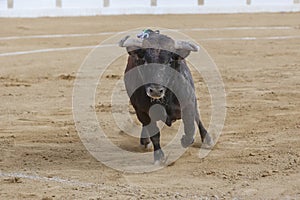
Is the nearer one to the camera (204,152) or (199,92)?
(204,152)

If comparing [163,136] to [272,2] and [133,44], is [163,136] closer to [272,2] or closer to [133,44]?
[133,44]

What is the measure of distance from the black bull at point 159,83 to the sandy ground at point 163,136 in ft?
1.21

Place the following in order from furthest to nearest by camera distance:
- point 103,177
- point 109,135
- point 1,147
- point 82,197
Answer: point 109,135
point 1,147
point 103,177
point 82,197

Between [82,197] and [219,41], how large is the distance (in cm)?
979

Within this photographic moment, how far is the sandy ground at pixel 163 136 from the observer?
5.89 meters

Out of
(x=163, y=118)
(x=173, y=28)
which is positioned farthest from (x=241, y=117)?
(x=173, y=28)

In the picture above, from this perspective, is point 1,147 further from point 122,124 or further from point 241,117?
point 241,117

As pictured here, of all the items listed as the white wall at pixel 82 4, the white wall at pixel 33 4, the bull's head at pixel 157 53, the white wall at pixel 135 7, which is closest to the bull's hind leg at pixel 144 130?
the bull's head at pixel 157 53

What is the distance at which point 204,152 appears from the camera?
6969 mm

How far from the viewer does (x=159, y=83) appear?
6156 millimetres

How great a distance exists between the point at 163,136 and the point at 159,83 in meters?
1.49

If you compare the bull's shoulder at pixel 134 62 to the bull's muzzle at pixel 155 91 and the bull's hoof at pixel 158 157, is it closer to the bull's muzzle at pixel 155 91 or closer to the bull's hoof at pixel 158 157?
the bull's muzzle at pixel 155 91

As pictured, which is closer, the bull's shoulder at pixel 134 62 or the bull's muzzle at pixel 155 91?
the bull's muzzle at pixel 155 91

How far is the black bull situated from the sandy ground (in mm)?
370
